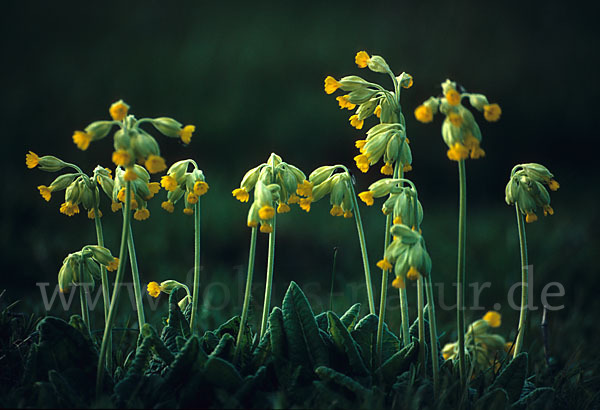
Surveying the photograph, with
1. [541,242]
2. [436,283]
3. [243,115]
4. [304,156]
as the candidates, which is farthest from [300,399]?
[243,115]

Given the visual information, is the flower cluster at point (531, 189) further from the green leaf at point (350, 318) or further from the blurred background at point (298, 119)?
the blurred background at point (298, 119)

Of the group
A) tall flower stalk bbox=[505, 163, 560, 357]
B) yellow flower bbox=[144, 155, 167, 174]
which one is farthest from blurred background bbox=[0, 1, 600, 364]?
yellow flower bbox=[144, 155, 167, 174]

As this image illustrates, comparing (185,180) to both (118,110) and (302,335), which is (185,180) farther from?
(302,335)

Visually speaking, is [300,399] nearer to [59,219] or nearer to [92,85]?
[59,219]

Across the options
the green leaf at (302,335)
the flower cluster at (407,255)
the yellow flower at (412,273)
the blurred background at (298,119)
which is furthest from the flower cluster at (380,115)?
the blurred background at (298,119)

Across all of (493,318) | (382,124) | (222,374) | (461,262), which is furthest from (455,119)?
(493,318)

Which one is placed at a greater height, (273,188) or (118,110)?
(118,110)
